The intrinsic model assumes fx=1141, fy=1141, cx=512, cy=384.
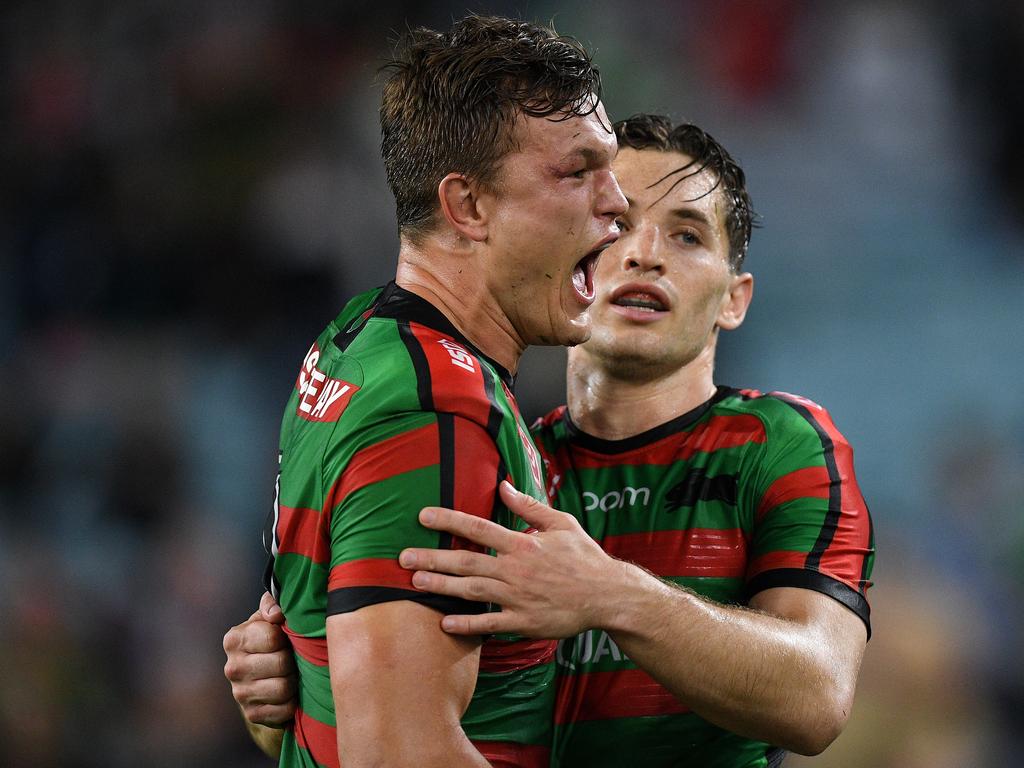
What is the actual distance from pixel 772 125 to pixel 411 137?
5.56 m

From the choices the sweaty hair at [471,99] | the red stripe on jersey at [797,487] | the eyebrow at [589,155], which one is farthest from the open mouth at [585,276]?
the red stripe on jersey at [797,487]

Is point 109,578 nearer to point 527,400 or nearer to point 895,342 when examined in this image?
point 527,400

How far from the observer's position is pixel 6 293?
7.23 metres

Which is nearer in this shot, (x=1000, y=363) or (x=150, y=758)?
(x=150, y=758)

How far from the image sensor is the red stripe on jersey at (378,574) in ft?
6.25

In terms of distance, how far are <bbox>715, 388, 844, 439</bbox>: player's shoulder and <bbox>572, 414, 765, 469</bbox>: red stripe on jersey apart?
1.1 inches

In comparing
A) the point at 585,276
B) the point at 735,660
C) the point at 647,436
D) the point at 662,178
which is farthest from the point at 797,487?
the point at 662,178

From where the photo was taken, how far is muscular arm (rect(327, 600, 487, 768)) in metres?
1.86

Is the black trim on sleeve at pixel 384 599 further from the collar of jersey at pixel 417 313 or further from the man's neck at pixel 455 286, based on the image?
the man's neck at pixel 455 286

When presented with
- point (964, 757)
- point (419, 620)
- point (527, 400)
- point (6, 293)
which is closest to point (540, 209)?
point (419, 620)

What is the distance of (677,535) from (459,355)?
1007mm

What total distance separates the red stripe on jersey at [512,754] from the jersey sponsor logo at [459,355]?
74 cm

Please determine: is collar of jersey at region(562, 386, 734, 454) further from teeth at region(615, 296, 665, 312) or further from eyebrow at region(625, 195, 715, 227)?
eyebrow at region(625, 195, 715, 227)

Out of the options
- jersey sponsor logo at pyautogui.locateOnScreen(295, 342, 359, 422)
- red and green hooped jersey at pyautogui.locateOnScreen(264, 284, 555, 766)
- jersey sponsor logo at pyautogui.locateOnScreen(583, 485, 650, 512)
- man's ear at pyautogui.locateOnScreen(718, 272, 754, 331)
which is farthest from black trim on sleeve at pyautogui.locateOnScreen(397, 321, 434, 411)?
man's ear at pyautogui.locateOnScreen(718, 272, 754, 331)
